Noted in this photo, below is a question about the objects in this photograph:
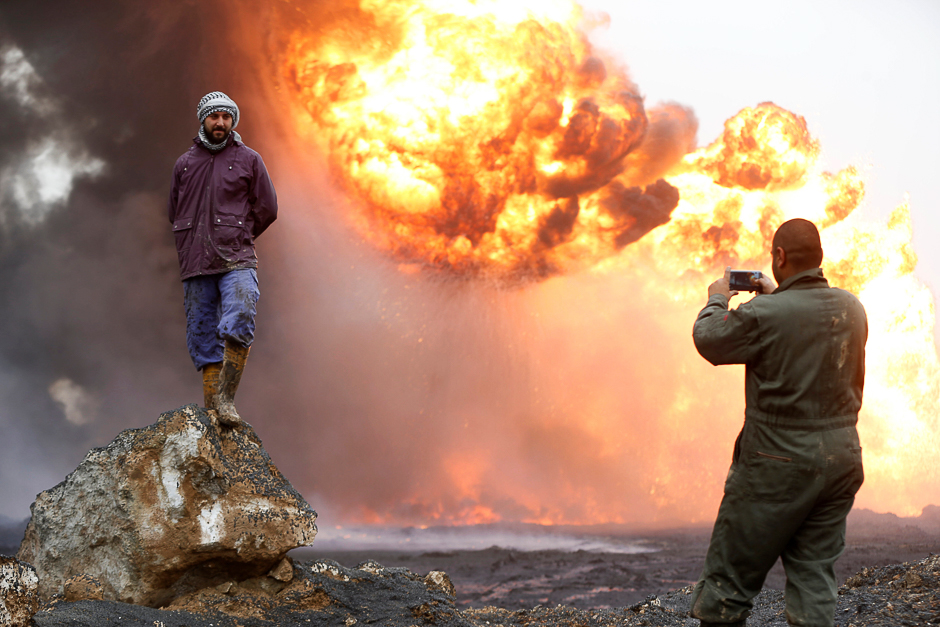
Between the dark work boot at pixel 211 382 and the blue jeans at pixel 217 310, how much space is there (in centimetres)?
5

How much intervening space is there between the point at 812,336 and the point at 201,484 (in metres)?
4.66

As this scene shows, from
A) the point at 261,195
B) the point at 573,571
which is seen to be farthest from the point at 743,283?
the point at 573,571

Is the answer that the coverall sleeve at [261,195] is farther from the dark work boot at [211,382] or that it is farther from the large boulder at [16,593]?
the large boulder at [16,593]

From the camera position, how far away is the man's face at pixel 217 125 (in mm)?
5459

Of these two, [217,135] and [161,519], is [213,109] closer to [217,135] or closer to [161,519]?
[217,135]

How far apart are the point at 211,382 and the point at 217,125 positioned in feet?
7.40

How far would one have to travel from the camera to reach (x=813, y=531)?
11.0 feet

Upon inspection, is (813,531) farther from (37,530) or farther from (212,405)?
(37,530)

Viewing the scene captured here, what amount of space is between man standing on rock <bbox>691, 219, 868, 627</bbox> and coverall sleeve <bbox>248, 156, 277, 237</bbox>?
4.00m

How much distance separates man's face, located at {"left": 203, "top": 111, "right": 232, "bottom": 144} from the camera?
5459mm

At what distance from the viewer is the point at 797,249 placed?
11.4ft

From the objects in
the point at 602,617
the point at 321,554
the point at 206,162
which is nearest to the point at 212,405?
the point at 206,162

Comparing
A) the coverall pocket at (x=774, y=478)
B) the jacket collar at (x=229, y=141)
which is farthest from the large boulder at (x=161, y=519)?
the coverall pocket at (x=774, y=478)

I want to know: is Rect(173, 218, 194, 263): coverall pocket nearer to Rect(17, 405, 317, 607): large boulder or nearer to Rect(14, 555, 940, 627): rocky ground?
Rect(17, 405, 317, 607): large boulder
